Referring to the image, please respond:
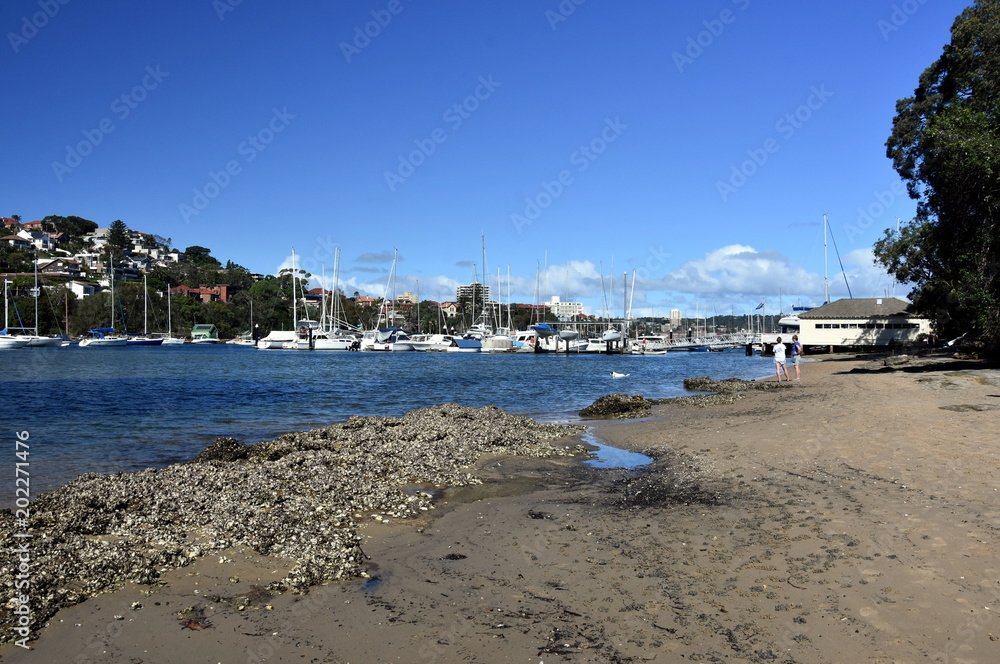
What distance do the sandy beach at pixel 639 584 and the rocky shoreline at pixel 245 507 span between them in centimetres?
30

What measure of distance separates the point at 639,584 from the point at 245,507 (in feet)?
18.7

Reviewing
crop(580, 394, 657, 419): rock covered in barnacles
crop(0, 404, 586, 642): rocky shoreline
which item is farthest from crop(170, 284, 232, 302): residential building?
crop(0, 404, 586, 642): rocky shoreline

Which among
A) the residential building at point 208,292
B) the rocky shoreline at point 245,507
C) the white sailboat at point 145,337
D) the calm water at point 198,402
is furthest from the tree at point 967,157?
the residential building at point 208,292

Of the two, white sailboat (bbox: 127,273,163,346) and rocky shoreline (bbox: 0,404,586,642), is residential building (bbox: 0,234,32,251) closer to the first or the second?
white sailboat (bbox: 127,273,163,346)

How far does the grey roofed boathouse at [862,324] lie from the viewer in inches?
2437

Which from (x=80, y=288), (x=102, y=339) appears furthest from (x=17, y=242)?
(x=102, y=339)

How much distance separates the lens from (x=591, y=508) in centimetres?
976

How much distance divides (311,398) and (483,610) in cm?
2685

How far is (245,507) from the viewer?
929 cm

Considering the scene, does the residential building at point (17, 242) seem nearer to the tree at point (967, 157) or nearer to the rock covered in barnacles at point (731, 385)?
the rock covered in barnacles at point (731, 385)

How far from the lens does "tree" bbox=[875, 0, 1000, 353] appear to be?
920 inches

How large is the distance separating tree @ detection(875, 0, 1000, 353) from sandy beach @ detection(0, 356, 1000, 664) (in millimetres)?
A: 16617

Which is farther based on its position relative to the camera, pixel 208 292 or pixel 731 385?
pixel 208 292

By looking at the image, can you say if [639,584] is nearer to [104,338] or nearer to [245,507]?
[245,507]
